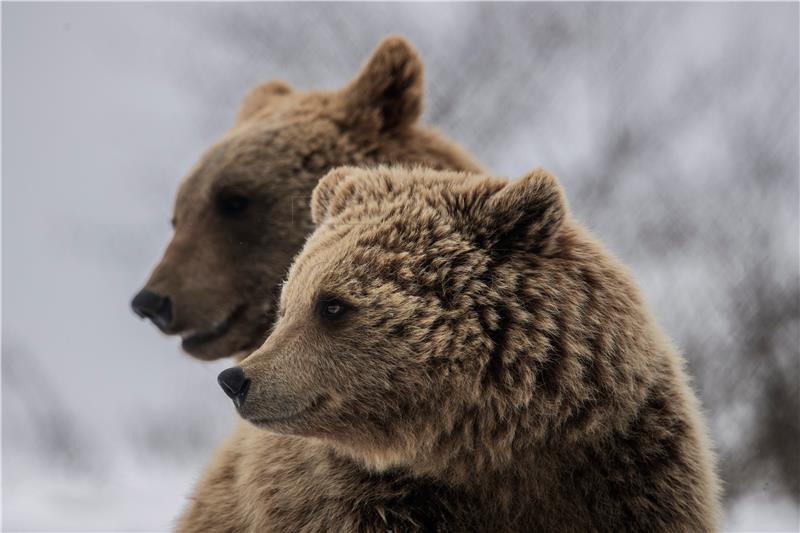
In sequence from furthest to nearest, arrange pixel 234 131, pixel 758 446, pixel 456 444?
1. pixel 758 446
2. pixel 234 131
3. pixel 456 444

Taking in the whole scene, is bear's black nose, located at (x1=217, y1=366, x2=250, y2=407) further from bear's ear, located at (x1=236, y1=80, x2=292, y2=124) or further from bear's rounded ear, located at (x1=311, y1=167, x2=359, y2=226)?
bear's ear, located at (x1=236, y1=80, x2=292, y2=124)

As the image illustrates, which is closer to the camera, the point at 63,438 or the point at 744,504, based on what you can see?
the point at 744,504

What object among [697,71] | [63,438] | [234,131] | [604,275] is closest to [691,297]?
[697,71]

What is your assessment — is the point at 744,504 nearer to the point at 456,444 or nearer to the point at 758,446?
the point at 758,446

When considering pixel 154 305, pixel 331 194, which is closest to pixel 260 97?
pixel 154 305

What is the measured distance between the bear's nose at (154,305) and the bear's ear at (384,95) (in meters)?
1.20

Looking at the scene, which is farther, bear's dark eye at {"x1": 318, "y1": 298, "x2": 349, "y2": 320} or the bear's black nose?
bear's dark eye at {"x1": 318, "y1": 298, "x2": 349, "y2": 320}

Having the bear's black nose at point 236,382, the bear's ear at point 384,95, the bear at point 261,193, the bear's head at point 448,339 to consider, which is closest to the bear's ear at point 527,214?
the bear's head at point 448,339

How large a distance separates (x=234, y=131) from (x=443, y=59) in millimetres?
6032

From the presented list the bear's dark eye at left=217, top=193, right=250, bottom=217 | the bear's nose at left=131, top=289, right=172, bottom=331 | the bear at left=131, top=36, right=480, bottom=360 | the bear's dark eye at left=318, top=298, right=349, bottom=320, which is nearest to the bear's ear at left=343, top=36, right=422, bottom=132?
the bear at left=131, top=36, right=480, bottom=360

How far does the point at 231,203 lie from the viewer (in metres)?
4.18

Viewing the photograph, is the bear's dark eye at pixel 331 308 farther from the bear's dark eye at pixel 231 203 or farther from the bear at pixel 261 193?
the bear's dark eye at pixel 231 203

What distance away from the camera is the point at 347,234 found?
2.98 meters

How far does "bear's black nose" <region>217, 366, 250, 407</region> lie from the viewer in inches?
105
